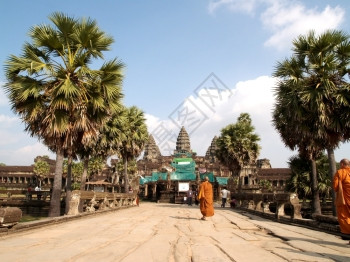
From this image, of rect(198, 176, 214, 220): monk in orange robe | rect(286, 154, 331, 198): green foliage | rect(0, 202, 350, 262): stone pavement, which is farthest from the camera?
rect(286, 154, 331, 198): green foliage

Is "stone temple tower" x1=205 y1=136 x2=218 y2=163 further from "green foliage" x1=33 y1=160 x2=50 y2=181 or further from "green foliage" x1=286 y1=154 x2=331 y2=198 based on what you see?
"green foliage" x1=286 y1=154 x2=331 y2=198

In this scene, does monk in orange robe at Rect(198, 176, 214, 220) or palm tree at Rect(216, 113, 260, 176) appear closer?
monk in orange robe at Rect(198, 176, 214, 220)

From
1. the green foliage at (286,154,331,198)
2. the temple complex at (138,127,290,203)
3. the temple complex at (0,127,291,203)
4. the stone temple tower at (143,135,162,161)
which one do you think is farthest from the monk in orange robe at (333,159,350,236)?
the stone temple tower at (143,135,162,161)

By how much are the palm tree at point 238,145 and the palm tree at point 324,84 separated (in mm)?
16041

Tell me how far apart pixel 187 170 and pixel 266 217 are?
2909 centimetres

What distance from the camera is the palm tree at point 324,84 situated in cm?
1167

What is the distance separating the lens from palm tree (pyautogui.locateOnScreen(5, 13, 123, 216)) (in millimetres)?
10500

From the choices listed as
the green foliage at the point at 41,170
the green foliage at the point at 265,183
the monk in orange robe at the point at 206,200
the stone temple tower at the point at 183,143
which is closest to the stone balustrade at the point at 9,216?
the monk in orange robe at the point at 206,200

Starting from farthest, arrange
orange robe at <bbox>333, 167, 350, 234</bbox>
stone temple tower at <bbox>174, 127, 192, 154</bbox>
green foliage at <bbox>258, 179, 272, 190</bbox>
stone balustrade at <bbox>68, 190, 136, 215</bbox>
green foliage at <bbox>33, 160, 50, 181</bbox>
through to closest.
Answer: stone temple tower at <bbox>174, 127, 192, 154</bbox>
green foliage at <bbox>258, 179, 272, 190</bbox>
green foliage at <bbox>33, 160, 50, 181</bbox>
stone balustrade at <bbox>68, 190, 136, 215</bbox>
orange robe at <bbox>333, 167, 350, 234</bbox>

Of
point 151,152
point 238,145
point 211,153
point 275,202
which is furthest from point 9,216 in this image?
point 151,152

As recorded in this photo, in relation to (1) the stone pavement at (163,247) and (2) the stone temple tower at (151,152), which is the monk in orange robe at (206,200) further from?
(2) the stone temple tower at (151,152)

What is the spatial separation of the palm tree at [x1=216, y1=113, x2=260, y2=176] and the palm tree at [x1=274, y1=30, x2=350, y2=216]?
52.6 ft

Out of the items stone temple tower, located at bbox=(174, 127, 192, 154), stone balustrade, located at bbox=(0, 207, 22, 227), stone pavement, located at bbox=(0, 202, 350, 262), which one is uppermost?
stone temple tower, located at bbox=(174, 127, 192, 154)

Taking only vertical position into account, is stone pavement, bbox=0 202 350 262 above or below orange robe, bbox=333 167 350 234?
below
